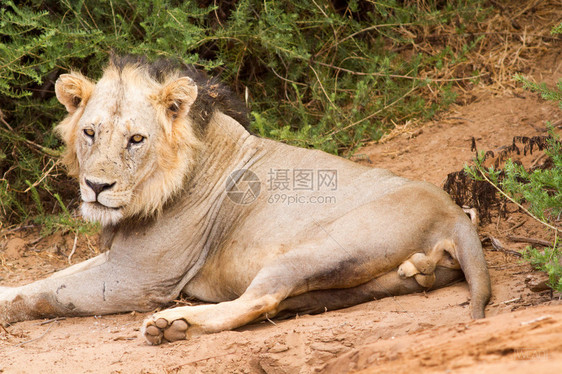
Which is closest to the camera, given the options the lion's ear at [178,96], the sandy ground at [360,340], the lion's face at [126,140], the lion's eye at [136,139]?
the sandy ground at [360,340]

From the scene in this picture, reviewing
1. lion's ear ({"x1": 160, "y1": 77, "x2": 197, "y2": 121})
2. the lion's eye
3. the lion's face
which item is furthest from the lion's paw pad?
lion's ear ({"x1": 160, "y1": 77, "x2": 197, "y2": 121})

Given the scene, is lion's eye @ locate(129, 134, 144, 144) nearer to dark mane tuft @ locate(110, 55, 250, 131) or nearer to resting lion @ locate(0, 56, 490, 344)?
resting lion @ locate(0, 56, 490, 344)

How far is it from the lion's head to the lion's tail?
194cm

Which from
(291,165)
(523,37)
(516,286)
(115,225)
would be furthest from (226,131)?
(523,37)

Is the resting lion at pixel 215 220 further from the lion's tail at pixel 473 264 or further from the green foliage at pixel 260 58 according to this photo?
the green foliage at pixel 260 58

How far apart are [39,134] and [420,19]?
14.3 feet

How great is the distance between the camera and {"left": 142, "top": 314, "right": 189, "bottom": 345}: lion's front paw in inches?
163

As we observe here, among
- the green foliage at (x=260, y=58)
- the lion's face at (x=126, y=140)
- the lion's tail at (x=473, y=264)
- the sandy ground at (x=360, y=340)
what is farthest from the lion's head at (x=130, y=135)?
the lion's tail at (x=473, y=264)

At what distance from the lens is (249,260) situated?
4.73m

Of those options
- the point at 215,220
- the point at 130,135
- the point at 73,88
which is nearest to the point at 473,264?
the point at 215,220

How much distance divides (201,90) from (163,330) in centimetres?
186

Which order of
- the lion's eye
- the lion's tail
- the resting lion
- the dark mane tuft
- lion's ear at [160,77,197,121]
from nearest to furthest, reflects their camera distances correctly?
the lion's tail, the resting lion, the lion's eye, lion's ear at [160,77,197,121], the dark mane tuft

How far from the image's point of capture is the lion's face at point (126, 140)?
461 centimetres

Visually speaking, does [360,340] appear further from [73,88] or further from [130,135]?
[73,88]
